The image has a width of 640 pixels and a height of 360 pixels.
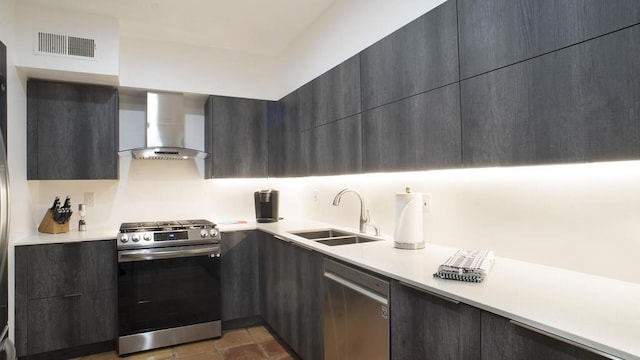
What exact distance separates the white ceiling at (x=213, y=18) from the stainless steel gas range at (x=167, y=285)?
1.84 m

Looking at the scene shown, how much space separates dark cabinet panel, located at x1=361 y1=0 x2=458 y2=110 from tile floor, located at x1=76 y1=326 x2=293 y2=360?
2100 millimetres

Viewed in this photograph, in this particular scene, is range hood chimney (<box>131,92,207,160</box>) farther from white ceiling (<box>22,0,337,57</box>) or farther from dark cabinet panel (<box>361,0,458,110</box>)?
dark cabinet panel (<box>361,0,458,110</box>)

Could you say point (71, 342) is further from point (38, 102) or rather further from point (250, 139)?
point (250, 139)

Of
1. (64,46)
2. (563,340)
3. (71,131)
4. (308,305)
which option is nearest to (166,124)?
(71,131)

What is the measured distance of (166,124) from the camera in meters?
3.51

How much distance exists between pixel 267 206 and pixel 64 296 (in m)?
1.85

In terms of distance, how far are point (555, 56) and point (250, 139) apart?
2.95 meters

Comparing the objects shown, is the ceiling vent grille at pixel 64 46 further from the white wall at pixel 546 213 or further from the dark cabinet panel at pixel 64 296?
the white wall at pixel 546 213

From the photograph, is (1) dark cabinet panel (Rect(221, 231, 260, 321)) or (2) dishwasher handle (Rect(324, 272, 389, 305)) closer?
(2) dishwasher handle (Rect(324, 272, 389, 305))

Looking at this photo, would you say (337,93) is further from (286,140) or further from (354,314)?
(354,314)

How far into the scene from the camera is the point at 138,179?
3631 mm

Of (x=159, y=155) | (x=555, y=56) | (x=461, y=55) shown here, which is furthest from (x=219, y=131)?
(x=555, y=56)

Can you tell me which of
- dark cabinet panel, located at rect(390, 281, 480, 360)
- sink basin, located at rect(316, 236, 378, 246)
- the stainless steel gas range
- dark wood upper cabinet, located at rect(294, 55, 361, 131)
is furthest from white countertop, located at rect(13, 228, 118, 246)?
dark cabinet panel, located at rect(390, 281, 480, 360)

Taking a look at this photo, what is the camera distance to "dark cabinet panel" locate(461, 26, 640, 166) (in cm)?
115
